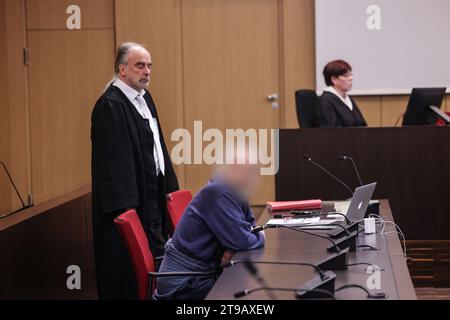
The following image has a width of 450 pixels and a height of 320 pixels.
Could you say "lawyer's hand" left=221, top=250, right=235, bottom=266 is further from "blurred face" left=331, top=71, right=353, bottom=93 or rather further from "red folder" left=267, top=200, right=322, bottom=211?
"blurred face" left=331, top=71, right=353, bottom=93

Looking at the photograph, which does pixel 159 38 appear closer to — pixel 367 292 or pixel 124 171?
pixel 124 171

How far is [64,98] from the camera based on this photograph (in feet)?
24.6

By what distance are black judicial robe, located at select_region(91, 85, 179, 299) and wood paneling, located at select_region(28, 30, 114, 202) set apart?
3.37 metres

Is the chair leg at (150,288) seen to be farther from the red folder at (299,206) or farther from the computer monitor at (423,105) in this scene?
the computer monitor at (423,105)

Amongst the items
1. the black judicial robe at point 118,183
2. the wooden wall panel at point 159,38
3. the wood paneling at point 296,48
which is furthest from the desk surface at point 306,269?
the wooden wall panel at point 159,38

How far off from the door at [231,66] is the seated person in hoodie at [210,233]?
13.7ft

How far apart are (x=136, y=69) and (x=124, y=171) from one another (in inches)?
23.1

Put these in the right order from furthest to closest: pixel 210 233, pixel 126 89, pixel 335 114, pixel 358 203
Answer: pixel 335 114
pixel 126 89
pixel 358 203
pixel 210 233

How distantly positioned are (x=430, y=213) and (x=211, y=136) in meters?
2.68

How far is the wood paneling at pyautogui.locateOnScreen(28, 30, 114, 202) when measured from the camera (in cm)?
743

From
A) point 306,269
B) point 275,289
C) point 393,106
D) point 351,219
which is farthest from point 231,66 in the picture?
point 275,289

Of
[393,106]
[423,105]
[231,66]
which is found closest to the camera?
[423,105]

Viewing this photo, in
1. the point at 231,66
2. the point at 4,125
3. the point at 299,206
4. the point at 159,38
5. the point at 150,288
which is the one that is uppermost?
the point at 159,38

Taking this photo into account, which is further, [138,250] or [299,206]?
[299,206]
